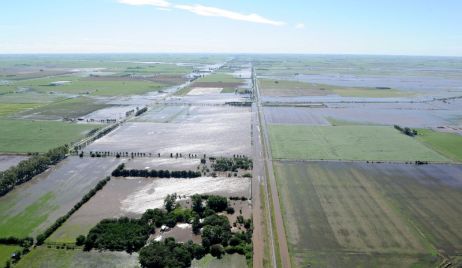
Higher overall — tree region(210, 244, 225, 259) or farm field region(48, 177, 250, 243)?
farm field region(48, 177, 250, 243)

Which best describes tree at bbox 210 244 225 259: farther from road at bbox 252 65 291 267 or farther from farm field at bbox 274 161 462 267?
farm field at bbox 274 161 462 267

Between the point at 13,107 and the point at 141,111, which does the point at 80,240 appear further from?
the point at 13,107

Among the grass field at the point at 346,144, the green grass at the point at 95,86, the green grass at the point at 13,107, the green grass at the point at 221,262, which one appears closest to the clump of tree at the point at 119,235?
the green grass at the point at 221,262

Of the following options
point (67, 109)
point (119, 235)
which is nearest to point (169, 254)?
point (119, 235)

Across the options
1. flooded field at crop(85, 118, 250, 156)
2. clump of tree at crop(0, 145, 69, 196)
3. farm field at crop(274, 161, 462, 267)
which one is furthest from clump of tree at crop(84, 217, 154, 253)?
flooded field at crop(85, 118, 250, 156)

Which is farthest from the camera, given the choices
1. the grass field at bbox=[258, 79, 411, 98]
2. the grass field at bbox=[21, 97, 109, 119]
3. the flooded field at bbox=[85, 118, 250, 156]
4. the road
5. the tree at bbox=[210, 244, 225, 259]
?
the grass field at bbox=[258, 79, 411, 98]

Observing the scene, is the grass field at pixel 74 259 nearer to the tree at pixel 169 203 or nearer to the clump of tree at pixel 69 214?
the clump of tree at pixel 69 214
